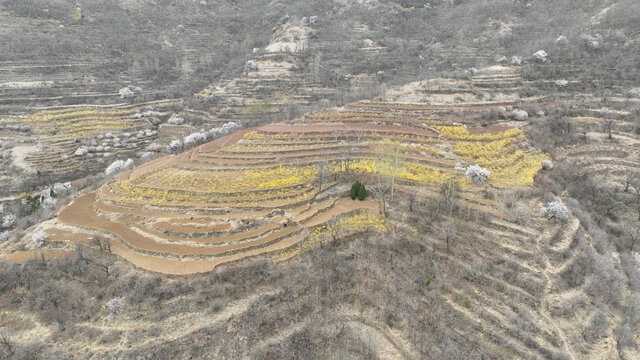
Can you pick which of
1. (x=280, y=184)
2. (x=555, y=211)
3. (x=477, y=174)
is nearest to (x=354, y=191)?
(x=280, y=184)

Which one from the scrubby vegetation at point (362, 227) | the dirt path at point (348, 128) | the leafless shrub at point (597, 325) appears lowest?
the leafless shrub at point (597, 325)

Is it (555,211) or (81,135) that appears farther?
(81,135)

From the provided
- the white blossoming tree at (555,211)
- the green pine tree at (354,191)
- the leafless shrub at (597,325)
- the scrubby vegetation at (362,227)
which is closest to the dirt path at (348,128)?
the scrubby vegetation at (362,227)

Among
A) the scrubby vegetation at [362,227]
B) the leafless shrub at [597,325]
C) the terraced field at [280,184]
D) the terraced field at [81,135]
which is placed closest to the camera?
the scrubby vegetation at [362,227]

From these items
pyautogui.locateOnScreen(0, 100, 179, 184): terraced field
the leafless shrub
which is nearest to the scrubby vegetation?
the leafless shrub

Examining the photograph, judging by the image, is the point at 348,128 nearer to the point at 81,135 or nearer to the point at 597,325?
the point at 597,325

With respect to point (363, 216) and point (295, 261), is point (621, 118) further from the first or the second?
point (295, 261)

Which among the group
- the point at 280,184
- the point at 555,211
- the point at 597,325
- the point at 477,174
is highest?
the point at 477,174

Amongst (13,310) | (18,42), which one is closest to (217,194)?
(13,310)

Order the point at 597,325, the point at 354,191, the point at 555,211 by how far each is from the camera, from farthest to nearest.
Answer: the point at 354,191 < the point at 555,211 < the point at 597,325

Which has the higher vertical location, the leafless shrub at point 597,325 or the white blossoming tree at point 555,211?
the white blossoming tree at point 555,211

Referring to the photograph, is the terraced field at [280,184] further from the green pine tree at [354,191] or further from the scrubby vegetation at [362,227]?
the green pine tree at [354,191]

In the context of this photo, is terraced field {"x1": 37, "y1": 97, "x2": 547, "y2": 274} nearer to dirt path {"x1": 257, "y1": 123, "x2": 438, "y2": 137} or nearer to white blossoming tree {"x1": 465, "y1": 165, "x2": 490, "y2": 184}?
dirt path {"x1": 257, "y1": 123, "x2": 438, "y2": 137}
